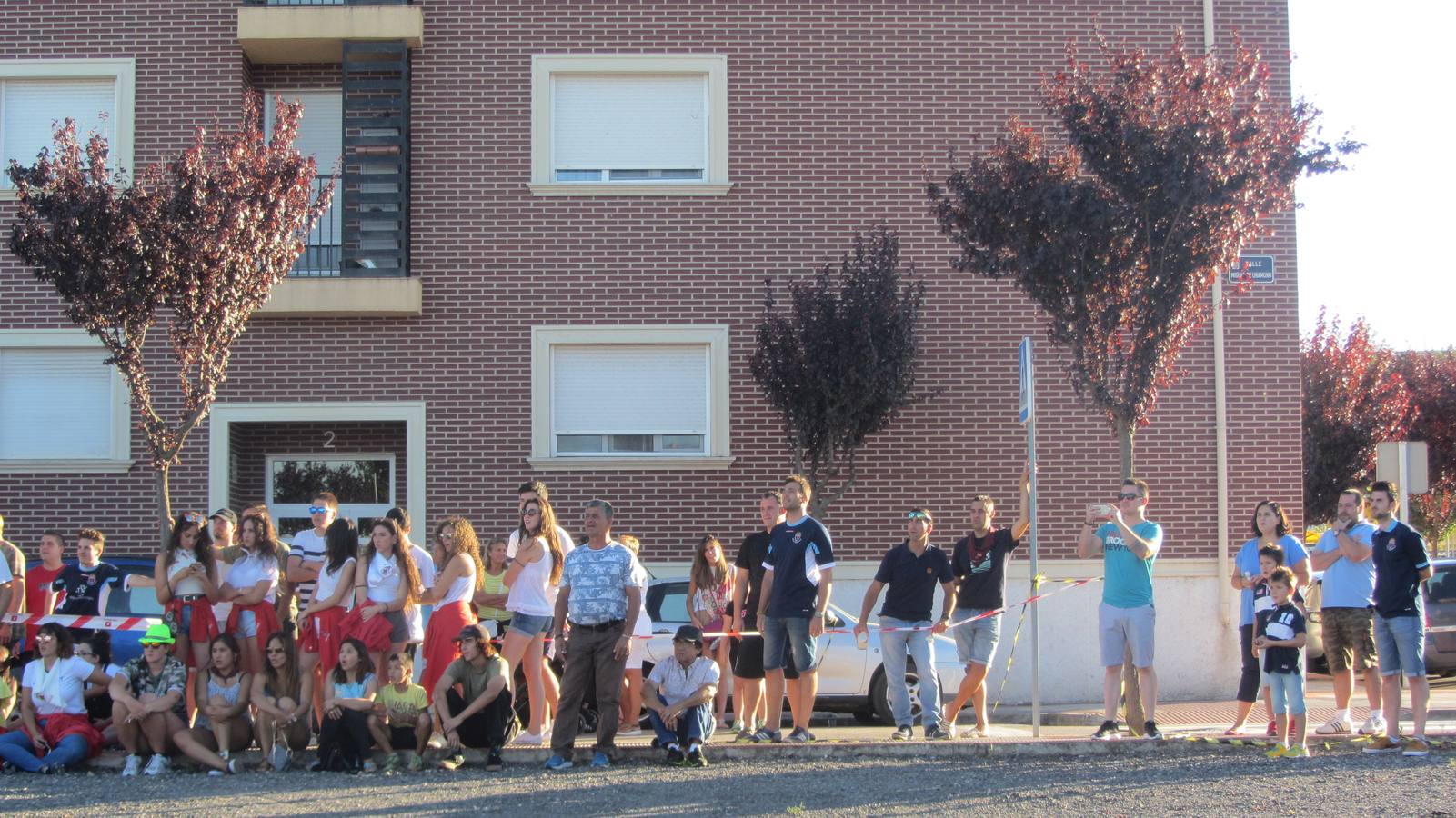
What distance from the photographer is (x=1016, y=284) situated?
12891 millimetres

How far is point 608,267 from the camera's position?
15641 millimetres

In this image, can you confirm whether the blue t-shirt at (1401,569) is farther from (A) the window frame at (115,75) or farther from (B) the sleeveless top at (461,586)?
(A) the window frame at (115,75)

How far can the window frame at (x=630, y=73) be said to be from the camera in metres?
15.7

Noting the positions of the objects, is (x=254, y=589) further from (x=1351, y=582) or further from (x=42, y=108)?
(x=42, y=108)

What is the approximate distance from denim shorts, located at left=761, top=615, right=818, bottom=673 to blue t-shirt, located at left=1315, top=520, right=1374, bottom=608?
11.5ft

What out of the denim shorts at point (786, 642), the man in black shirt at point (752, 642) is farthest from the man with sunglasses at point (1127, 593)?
the man in black shirt at point (752, 642)

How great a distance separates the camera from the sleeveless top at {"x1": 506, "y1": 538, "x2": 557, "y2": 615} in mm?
9984

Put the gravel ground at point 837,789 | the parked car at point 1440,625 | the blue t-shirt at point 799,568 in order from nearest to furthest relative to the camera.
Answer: the gravel ground at point 837,789
the blue t-shirt at point 799,568
the parked car at point 1440,625

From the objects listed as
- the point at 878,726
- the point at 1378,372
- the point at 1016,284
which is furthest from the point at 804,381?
the point at 1378,372

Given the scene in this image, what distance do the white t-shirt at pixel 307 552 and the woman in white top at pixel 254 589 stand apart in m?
0.55

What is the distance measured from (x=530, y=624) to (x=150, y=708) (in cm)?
242

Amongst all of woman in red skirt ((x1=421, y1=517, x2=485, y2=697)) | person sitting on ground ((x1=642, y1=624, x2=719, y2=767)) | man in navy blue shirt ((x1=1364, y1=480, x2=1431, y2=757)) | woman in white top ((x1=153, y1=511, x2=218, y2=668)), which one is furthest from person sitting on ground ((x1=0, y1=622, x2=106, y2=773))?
man in navy blue shirt ((x1=1364, y1=480, x2=1431, y2=757))

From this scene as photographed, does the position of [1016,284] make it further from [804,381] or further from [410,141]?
[410,141]

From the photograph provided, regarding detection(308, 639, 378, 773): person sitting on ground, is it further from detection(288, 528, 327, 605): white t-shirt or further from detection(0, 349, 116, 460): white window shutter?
detection(0, 349, 116, 460): white window shutter
